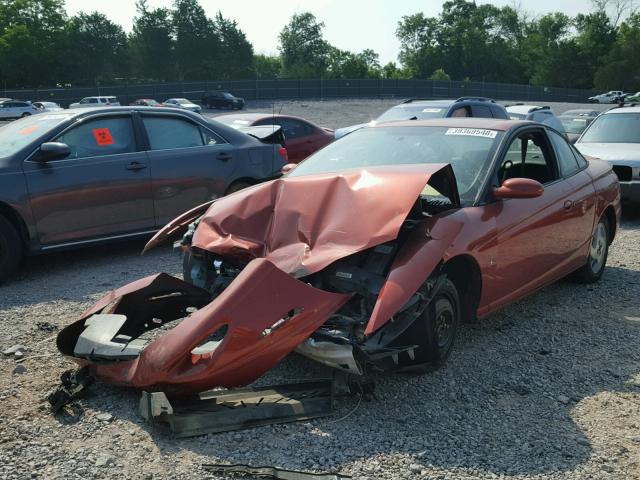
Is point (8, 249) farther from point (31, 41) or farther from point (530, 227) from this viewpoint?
point (31, 41)

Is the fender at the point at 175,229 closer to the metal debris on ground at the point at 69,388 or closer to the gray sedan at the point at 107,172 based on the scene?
the metal debris on ground at the point at 69,388

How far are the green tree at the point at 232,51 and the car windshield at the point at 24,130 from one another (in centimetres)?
8585

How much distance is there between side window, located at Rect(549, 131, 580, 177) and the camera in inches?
223

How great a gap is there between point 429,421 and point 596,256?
3469 millimetres

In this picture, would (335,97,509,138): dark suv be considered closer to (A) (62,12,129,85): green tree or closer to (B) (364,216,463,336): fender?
(B) (364,216,463,336): fender

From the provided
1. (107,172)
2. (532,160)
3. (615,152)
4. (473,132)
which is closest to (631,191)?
(615,152)

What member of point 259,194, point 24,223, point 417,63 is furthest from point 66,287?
point 417,63

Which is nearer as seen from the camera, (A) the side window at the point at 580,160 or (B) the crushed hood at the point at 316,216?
(B) the crushed hood at the point at 316,216

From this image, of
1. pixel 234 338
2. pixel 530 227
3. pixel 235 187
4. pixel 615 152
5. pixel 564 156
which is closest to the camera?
pixel 234 338

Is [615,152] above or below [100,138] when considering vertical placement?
below

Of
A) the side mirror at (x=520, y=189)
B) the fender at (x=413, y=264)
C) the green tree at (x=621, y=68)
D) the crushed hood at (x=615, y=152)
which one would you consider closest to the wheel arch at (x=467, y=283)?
the fender at (x=413, y=264)

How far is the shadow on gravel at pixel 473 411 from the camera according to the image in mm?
3150

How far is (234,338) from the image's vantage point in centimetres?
329

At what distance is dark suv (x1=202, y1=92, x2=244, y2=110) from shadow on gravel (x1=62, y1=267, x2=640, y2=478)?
44.1 meters
